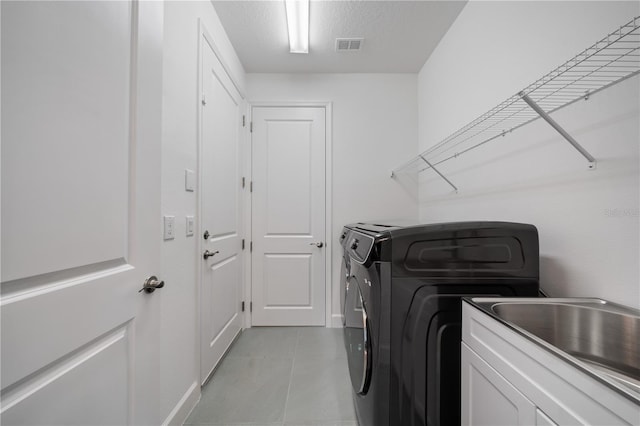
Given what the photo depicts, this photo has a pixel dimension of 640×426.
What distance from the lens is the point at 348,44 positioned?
6.99ft

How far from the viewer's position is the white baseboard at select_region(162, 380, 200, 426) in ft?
4.27

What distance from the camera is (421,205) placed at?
2.51 metres

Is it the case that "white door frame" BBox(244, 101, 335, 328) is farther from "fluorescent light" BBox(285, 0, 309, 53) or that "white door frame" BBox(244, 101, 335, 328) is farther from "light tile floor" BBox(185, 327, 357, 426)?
"fluorescent light" BBox(285, 0, 309, 53)

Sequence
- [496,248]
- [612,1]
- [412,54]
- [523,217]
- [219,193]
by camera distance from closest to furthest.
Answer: [612,1] → [496,248] → [523,217] → [219,193] → [412,54]

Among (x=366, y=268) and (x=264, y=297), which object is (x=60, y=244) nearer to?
(x=366, y=268)

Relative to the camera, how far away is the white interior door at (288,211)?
8.46ft

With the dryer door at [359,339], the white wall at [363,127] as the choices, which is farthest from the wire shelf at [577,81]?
the white wall at [363,127]

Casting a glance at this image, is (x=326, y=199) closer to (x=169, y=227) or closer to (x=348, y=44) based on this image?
(x=348, y=44)

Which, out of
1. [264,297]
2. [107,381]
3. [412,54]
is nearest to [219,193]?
[264,297]

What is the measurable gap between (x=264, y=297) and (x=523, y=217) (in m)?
2.24

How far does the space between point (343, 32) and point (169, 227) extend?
Result: 1.93m

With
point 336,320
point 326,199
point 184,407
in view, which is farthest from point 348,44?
point 184,407

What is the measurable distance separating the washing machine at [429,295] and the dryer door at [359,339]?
0.11ft

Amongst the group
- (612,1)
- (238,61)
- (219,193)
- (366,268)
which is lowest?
(366,268)
